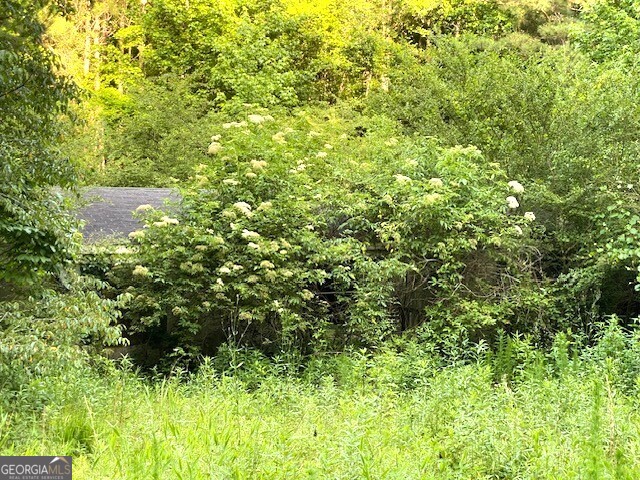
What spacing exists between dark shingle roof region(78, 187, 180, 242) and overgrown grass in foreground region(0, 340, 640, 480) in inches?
154

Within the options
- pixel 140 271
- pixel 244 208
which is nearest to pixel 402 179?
pixel 244 208

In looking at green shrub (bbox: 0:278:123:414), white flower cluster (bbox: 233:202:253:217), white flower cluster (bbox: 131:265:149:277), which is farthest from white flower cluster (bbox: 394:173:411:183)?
green shrub (bbox: 0:278:123:414)

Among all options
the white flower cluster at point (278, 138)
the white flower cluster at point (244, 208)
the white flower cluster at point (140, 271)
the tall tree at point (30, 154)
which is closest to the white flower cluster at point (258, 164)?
the white flower cluster at point (244, 208)

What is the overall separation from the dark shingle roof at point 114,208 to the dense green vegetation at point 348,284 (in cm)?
64

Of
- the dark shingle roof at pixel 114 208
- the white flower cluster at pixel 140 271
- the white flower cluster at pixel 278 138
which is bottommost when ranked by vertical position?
the white flower cluster at pixel 140 271

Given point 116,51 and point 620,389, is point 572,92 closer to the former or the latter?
point 620,389

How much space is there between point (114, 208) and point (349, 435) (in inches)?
319

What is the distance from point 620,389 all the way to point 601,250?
2.79 m

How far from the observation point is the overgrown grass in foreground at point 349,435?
3645 mm

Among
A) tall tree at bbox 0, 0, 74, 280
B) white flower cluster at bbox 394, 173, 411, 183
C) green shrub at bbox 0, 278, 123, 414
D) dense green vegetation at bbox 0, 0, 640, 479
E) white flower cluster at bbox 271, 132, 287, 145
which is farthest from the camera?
white flower cluster at bbox 271, 132, 287, 145

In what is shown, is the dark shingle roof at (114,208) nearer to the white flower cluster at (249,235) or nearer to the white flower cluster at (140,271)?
the white flower cluster at (140,271)

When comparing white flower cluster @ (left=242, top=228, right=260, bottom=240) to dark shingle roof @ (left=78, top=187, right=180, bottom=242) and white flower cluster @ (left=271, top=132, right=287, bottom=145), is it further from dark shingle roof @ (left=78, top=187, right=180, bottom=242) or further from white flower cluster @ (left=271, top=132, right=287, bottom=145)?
white flower cluster @ (left=271, top=132, right=287, bottom=145)

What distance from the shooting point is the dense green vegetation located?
14.0 feet

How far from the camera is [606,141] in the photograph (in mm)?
9516
